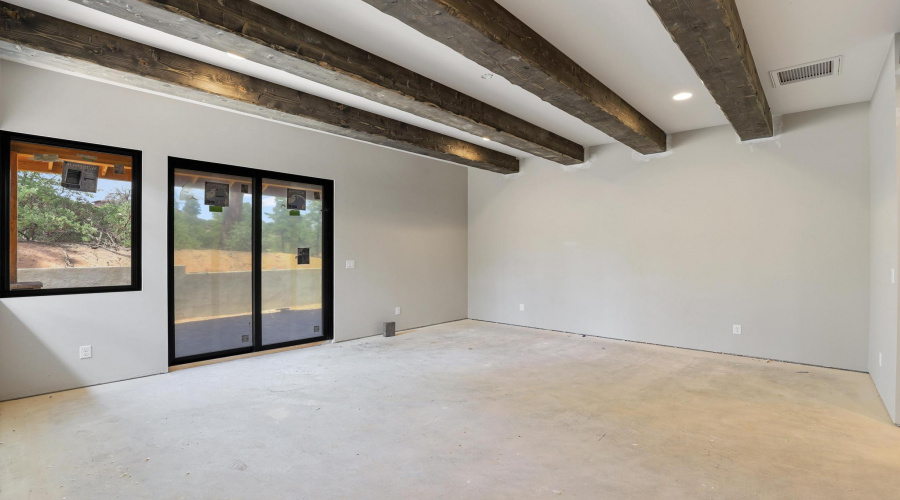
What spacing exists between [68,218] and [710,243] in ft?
21.7

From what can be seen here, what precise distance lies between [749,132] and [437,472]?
182 inches

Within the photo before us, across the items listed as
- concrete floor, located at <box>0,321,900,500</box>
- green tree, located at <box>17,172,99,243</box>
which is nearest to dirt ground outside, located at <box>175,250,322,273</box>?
green tree, located at <box>17,172,99,243</box>

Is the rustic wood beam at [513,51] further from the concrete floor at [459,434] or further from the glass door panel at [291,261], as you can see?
the glass door panel at [291,261]

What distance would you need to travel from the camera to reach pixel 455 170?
7.46 m

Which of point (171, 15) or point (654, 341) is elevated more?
point (171, 15)

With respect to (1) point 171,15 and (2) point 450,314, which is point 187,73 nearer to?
(1) point 171,15

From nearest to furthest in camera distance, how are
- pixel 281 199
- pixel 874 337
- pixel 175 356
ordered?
1. pixel 874 337
2. pixel 175 356
3. pixel 281 199

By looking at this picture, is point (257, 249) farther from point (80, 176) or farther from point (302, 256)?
point (80, 176)

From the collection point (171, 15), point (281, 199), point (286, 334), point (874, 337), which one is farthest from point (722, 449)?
point (281, 199)

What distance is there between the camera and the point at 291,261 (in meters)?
5.31

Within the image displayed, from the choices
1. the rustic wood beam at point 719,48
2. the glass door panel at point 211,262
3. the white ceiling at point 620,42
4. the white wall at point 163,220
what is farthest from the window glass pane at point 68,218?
the rustic wood beam at point 719,48

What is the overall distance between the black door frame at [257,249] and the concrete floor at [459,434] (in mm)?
482

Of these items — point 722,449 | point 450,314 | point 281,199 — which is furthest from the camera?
point 450,314

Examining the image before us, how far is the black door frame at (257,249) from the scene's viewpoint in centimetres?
432
